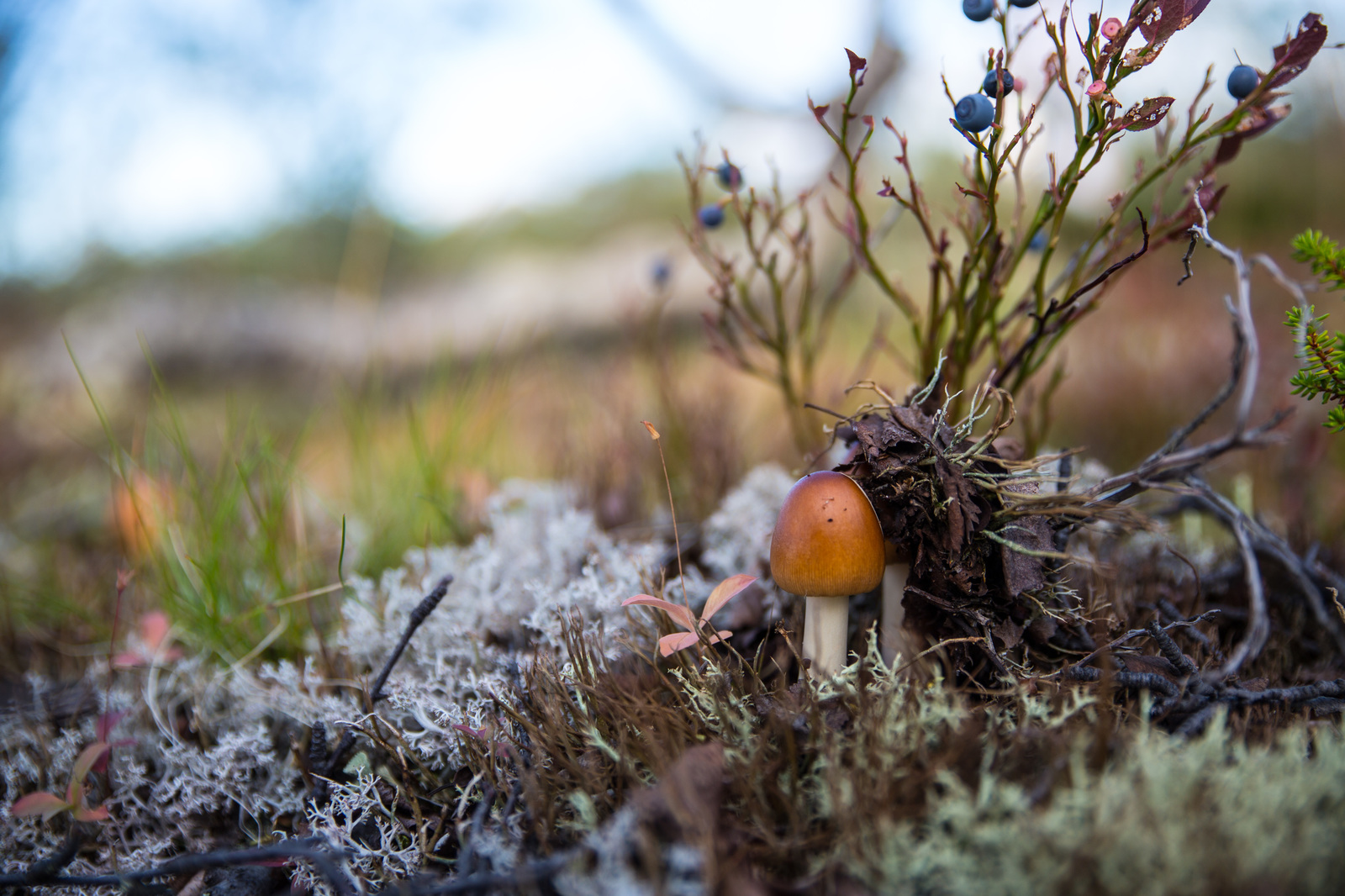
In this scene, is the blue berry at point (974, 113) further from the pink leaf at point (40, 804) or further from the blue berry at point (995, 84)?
the pink leaf at point (40, 804)

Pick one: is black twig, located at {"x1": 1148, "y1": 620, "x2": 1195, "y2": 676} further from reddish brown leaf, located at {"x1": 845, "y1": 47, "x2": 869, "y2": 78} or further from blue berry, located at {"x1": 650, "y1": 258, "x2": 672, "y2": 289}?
blue berry, located at {"x1": 650, "y1": 258, "x2": 672, "y2": 289}

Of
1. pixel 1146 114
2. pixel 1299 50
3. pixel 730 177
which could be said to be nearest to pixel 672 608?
pixel 730 177

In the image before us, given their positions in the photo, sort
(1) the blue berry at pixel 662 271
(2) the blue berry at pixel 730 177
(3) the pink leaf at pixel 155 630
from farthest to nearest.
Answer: (1) the blue berry at pixel 662 271, (3) the pink leaf at pixel 155 630, (2) the blue berry at pixel 730 177

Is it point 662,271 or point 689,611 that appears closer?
point 689,611

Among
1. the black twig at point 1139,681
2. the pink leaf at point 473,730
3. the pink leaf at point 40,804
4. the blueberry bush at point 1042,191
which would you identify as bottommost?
the pink leaf at point 40,804

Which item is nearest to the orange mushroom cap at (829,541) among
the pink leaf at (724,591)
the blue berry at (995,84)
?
the pink leaf at (724,591)

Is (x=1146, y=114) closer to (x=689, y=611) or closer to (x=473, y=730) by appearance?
(x=689, y=611)

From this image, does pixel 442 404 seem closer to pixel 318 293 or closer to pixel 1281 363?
pixel 1281 363

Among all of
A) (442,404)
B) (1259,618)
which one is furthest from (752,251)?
(442,404)
